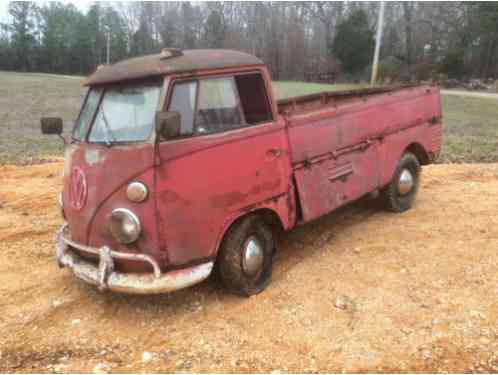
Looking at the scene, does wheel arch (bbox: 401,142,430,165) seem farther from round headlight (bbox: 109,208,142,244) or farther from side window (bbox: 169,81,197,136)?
round headlight (bbox: 109,208,142,244)

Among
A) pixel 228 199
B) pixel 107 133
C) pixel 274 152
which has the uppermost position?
pixel 107 133

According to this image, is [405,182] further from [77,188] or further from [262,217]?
[77,188]

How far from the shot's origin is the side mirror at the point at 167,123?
319 centimetres

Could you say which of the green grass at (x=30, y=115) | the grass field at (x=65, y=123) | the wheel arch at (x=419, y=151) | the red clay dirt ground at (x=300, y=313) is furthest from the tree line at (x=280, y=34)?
the red clay dirt ground at (x=300, y=313)

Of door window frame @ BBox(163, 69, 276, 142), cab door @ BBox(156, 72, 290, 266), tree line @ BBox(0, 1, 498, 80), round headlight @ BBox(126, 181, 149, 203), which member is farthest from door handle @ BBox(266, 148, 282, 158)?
tree line @ BBox(0, 1, 498, 80)

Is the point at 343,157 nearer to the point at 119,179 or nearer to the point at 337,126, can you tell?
the point at 337,126

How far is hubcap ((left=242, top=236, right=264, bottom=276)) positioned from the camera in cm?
396

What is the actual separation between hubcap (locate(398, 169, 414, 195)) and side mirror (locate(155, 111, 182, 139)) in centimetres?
380

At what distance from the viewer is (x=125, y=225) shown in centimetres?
344

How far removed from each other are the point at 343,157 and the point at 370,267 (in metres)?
1.23

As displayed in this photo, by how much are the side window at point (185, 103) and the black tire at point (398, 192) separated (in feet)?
10.9

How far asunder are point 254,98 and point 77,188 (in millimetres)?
1756

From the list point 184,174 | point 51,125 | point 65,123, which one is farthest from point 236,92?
point 65,123

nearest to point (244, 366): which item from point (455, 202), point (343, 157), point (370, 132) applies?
point (343, 157)
